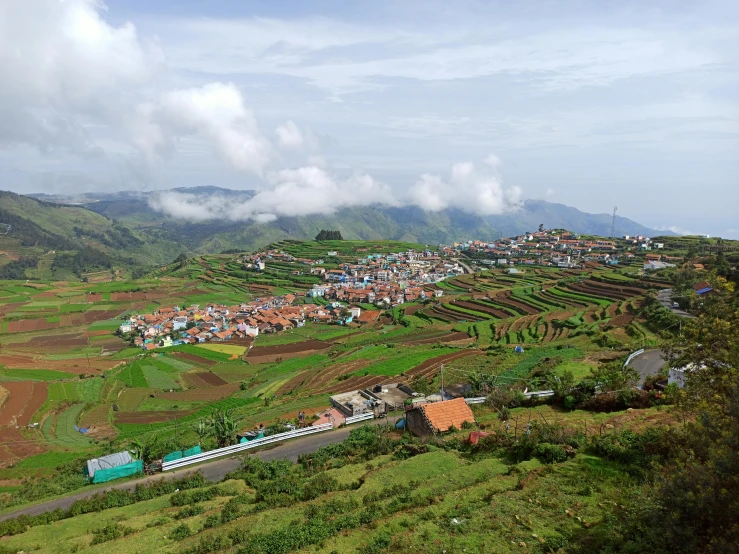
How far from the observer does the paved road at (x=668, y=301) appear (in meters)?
39.6

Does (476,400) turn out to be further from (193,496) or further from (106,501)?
(106,501)

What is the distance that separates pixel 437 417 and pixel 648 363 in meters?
15.3

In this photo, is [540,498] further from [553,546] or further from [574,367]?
[574,367]

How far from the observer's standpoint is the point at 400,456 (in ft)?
51.4

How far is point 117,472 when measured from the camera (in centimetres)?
1922

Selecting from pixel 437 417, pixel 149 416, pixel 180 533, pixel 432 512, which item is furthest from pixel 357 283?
pixel 432 512

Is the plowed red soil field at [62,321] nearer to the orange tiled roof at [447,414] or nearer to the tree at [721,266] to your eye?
the orange tiled roof at [447,414]

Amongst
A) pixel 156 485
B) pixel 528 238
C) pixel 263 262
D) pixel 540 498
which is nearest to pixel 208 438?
pixel 156 485

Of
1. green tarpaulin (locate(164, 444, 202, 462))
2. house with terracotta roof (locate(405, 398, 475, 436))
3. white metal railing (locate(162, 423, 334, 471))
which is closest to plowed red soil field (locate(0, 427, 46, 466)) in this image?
green tarpaulin (locate(164, 444, 202, 462))

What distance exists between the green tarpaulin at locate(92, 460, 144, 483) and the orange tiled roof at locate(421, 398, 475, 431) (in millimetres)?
12829

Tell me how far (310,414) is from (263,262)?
104 m

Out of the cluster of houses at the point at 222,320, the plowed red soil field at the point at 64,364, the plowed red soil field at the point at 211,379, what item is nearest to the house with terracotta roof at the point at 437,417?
the plowed red soil field at the point at 211,379

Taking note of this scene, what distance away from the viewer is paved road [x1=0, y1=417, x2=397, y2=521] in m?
16.3

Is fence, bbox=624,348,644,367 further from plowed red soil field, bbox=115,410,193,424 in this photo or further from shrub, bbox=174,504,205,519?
plowed red soil field, bbox=115,410,193,424
